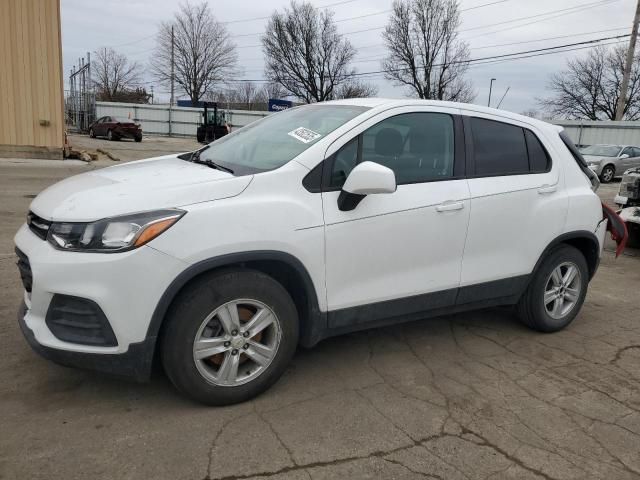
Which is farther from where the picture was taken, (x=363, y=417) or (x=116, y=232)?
(x=363, y=417)

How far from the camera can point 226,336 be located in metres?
3.00

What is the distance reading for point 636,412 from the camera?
10.9ft

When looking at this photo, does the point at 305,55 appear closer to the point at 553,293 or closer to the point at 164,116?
the point at 164,116

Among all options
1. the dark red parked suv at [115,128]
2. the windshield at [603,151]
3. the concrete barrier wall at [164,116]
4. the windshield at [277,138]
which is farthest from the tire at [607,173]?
the dark red parked suv at [115,128]

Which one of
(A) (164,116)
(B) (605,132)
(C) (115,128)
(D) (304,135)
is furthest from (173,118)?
(D) (304,135)

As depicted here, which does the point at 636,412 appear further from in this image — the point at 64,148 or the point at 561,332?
the point at 64,148

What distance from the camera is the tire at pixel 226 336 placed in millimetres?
2863

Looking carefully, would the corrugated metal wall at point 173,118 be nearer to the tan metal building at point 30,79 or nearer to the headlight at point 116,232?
the tan metal building at point 30,79

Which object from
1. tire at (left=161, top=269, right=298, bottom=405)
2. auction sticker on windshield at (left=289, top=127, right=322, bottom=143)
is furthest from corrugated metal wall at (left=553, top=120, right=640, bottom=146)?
tire at (left=161, top=269, right=298, bottom=405)

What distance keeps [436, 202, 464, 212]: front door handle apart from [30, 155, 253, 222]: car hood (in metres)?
1.29

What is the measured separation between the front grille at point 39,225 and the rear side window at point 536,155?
3.34m

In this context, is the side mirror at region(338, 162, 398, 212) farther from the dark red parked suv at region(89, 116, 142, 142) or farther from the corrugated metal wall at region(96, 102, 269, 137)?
the corrugated metal wall at region(96, 102, 269, 137)

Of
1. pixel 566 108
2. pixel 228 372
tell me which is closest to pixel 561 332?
pixel 228 372

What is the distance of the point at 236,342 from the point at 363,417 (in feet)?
2.71
